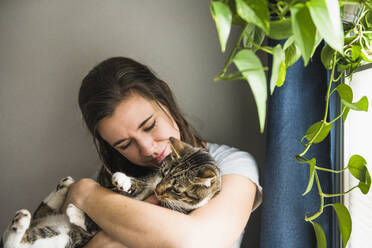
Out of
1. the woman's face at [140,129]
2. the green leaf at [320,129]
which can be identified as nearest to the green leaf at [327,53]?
the green leaf at [320,129]

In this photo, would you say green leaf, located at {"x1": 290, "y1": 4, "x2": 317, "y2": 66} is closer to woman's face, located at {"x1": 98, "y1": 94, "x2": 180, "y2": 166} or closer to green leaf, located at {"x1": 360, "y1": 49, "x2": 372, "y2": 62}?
green leaf, located at {"x1": 360, "y1": 49, "x2": 372, "y2": 62}

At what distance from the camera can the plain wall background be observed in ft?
4.46

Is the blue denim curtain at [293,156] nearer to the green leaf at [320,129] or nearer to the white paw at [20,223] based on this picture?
the green leaf at [320,129]

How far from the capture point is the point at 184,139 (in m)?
1.20

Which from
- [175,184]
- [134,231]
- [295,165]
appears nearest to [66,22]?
[175,184]

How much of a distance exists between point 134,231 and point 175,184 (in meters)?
0.25

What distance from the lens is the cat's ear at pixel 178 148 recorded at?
99cm

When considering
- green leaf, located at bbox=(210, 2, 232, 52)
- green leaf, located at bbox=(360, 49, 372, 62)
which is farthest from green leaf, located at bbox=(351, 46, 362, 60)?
green leaf, located at bbox=(210, 2, 232, 52)

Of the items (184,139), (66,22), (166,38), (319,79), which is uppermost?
(66,22)

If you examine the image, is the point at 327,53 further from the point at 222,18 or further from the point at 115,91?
the point at 115,91

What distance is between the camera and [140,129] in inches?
39.0

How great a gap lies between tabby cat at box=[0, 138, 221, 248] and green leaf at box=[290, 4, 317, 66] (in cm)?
59

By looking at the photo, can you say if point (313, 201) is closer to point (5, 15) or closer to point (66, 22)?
point (66, 22)

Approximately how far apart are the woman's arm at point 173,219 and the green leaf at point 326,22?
1.99ft
